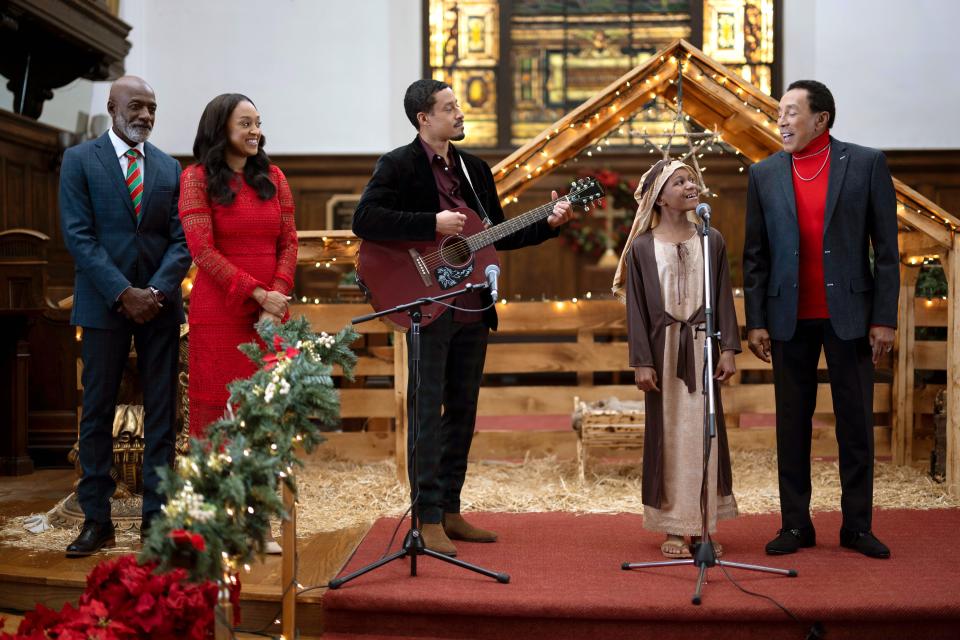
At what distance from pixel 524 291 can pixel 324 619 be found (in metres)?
7.27

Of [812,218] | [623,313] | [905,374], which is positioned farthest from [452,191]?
[905,374]

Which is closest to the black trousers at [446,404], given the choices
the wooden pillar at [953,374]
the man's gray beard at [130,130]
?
the man's gray beard at [130,130]

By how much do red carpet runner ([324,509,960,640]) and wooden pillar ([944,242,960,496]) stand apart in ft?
4.00

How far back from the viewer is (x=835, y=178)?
407cm

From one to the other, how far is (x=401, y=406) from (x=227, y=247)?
1.78 meters

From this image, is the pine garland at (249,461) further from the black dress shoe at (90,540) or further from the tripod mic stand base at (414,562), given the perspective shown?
the black dress shoe at (90,540)

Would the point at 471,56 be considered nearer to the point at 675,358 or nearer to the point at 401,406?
the point at 401,406

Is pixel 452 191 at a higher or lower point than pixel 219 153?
lower

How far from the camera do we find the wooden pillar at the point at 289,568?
3307 mm

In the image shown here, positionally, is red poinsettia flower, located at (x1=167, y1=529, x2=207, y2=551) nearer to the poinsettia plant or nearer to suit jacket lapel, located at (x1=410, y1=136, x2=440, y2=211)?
suit jacket lapel, located at (x1=410, y1=136, x2=440, y2=211)

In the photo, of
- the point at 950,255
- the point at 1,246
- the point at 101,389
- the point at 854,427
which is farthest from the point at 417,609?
the point at 1,246

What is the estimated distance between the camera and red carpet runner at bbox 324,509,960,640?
3.39 m

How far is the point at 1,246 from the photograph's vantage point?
617cm

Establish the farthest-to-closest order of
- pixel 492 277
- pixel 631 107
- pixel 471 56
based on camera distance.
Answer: pixel 471 56 → pixel 631 107 → pixel 492 277
